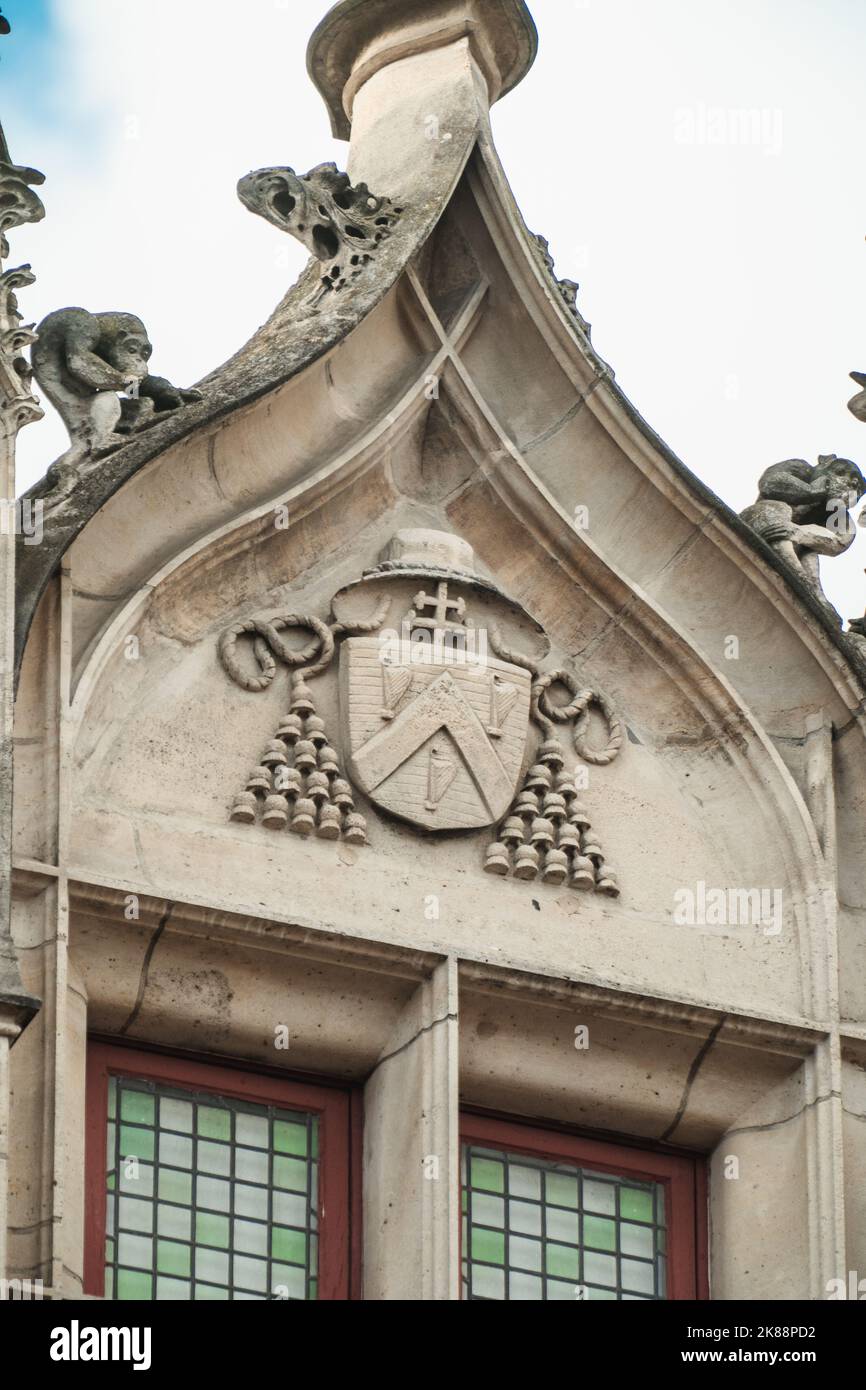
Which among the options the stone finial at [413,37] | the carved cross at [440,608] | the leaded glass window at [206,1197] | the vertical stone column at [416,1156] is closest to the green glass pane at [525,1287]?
the vertical stone column at [416,1156]

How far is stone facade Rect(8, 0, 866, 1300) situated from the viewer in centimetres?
1473

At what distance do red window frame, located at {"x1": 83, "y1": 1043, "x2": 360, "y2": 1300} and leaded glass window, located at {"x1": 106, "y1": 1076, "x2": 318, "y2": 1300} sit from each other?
0.03 meters

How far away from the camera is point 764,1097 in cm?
1547

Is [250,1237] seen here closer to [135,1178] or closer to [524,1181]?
[135,1178]

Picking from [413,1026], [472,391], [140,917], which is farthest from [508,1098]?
[472,391]

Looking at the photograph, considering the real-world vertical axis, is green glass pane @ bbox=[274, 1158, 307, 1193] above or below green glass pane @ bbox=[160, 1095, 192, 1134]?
below

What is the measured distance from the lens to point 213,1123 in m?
14.9

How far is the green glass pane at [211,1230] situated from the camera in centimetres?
1462

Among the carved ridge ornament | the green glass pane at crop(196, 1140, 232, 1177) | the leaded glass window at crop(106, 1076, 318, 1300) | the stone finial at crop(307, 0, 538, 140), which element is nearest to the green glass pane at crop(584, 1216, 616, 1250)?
the leaded glass window at crop(106, 1076, 318, 1300)

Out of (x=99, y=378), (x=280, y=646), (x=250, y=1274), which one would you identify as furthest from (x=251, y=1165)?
(x=99, y=378)

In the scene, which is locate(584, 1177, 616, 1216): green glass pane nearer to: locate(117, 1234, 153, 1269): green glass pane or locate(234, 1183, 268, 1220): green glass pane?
locate(234, 1183, 268, 1220): green glass pane

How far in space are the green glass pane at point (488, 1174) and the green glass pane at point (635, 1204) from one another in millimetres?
412

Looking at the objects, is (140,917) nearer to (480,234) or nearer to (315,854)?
(315,854)

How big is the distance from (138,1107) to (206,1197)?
344mm
